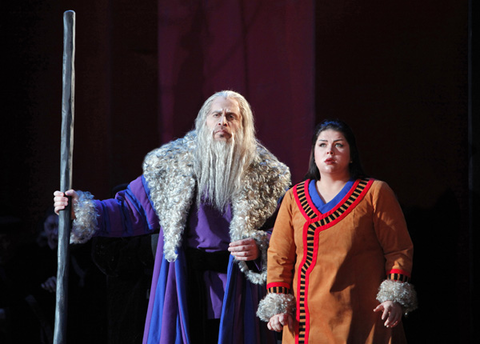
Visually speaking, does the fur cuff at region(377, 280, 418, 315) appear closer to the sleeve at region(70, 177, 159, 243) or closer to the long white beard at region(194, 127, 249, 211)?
the long white beard at region(194, 127, 249, 211)

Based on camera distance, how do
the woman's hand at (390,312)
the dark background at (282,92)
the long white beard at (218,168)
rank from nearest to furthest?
the woman's hand at (390,312) < the long white beard at (218,168) < the dark background at (282,92)

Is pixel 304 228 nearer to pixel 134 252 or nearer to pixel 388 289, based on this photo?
pixel 388 289

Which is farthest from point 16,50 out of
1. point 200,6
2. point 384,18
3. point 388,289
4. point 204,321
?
point 388,289

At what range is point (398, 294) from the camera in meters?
2.20

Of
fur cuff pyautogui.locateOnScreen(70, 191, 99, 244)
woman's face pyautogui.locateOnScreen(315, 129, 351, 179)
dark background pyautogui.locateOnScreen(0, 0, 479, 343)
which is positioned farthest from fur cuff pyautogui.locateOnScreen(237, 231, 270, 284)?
dark background pyautogui.locateOnScreen(0, 0, 479, 343)

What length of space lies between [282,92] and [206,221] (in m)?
1.15

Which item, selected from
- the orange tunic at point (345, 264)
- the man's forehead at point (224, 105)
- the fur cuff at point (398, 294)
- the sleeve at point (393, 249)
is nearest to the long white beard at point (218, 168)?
the man's forehead at point (224, 105)

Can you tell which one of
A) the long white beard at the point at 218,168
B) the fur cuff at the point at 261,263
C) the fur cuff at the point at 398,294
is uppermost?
the long white beard at the point at 218,168

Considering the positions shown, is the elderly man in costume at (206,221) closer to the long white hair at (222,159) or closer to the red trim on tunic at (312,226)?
the long white hair at (222,159)

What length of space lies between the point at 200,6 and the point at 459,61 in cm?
167

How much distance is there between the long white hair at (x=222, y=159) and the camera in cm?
284

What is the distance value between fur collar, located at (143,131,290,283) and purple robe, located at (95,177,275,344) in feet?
0.25

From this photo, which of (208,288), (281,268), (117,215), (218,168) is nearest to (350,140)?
(281,268)

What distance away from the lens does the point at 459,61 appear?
10.6ft
